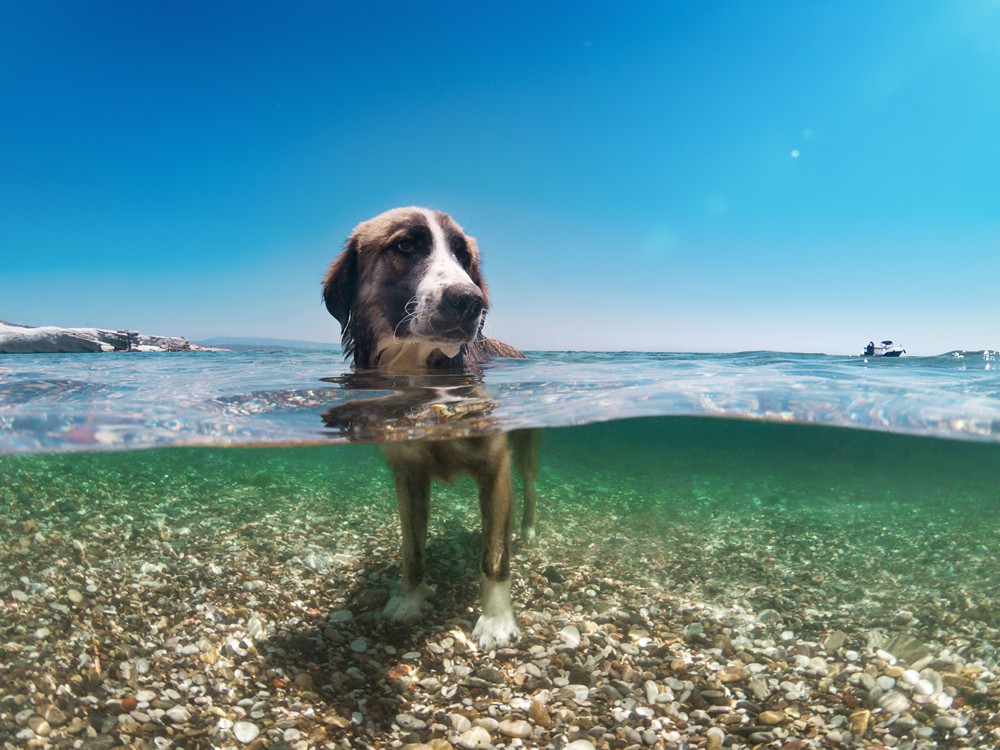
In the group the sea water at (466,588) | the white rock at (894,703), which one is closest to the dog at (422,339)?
A: the sea water at (466,588)

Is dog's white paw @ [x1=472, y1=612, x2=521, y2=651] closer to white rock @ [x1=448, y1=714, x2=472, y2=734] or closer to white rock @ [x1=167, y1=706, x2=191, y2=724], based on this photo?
white rock @ [x1=448, y1=714, x2=472, y2=734]

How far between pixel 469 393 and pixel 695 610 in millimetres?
2433

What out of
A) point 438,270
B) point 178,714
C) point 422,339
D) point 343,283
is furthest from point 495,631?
point 343,283

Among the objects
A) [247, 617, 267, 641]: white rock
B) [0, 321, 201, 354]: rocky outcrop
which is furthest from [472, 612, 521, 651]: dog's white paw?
[0, 321, 201, 354]: rocky outcrop

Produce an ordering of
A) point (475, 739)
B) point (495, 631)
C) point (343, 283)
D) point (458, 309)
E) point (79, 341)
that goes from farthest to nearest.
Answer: point (79, 341) < point (343, 283) < point (458, 309) < point (495, 631) < point (475, 739)

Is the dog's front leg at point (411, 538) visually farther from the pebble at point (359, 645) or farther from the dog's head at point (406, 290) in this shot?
the dog's head at point (406, 290)

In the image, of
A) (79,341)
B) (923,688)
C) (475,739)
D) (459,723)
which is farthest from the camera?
(79,341)

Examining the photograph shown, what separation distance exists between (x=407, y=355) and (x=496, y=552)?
5.40ft

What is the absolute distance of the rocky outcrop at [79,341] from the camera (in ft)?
39.6

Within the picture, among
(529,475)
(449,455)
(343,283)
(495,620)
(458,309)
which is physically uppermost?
(343,283)

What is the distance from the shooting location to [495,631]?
3391mm

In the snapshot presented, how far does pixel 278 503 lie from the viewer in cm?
720

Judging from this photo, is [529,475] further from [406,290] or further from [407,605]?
[406,290]

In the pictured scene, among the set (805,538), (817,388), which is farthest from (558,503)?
(817,388)
